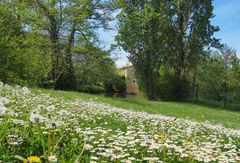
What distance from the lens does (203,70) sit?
48.3m

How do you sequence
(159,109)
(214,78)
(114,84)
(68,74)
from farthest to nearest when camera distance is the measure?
(114,84) < (214,78) < (68,74) < (159,109)

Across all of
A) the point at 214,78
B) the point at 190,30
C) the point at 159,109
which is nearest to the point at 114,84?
the point at 214,78

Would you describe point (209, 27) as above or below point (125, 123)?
above

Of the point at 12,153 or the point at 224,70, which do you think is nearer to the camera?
the point at 12,153

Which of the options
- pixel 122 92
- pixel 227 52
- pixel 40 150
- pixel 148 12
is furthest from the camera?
pixel 122 92

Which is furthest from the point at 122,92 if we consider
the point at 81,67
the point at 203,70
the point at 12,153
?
the point at 12,153

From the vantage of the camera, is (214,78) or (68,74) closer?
(68,74)

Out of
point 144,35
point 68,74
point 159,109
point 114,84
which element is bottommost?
point 159,109

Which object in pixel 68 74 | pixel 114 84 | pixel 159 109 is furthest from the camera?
pixel 114 84

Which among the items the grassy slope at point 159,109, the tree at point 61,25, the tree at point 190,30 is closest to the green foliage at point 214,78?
the tree at point 190,30

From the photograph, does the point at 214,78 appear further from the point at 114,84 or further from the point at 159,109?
the point at 159,109

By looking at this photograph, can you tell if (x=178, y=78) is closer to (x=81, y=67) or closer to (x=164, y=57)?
(x=164, y=57)

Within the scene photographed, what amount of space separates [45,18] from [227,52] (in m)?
30.9

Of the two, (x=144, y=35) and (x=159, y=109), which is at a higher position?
(x=144, y=35)
